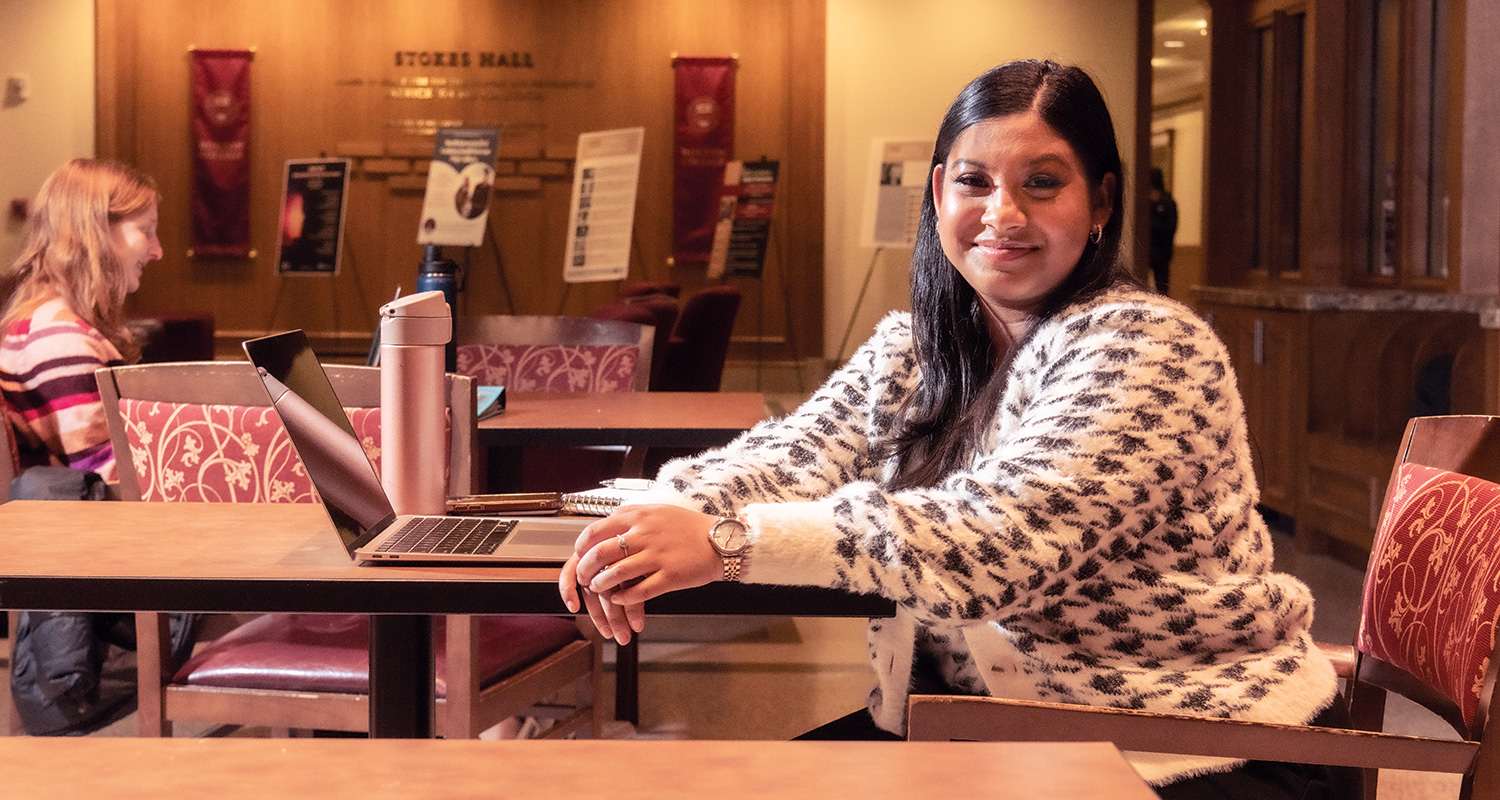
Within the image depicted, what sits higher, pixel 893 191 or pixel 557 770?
pixel 893 191

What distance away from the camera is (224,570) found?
4.46ft

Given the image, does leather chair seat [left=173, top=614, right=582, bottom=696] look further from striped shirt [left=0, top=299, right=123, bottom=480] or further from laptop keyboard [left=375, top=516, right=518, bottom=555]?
striped shirt [left=0, top=299, right=123, bottom=480]

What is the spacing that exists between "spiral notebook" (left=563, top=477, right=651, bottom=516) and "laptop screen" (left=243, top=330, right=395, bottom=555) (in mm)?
238

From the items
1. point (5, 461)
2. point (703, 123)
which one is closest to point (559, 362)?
point (5, 461)

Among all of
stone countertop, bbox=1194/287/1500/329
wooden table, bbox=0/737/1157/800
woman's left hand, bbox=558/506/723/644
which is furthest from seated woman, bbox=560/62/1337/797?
stone countertop, bbox=1194/287/1500/329

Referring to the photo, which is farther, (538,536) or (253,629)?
(253,629)

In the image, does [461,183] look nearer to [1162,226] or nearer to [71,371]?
[1162,226]

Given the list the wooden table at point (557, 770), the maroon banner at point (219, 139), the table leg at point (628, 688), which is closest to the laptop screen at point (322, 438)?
the wooden table at point (557, 770)

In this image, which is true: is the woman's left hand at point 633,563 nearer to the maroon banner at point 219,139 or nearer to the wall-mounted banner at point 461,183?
the wall-mounted banner at point 461,183

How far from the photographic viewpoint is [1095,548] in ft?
4.27

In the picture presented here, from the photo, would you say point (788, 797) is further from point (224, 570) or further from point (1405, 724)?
point (1405, 724)

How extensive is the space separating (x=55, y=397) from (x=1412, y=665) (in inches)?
94.8

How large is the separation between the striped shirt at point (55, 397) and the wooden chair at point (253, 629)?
78 cm

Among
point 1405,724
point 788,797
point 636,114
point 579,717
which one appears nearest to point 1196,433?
point 788,797
